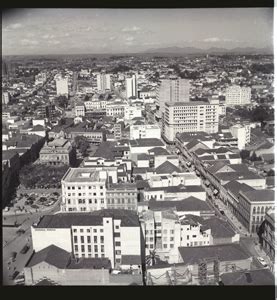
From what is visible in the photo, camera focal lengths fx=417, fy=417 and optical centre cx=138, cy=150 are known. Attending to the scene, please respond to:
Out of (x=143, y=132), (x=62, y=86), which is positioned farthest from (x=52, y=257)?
(x=62, y=86)

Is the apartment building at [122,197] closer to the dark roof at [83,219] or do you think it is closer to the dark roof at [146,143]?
the dark roof at [83,219]

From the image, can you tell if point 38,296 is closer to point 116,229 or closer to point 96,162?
point 116,229

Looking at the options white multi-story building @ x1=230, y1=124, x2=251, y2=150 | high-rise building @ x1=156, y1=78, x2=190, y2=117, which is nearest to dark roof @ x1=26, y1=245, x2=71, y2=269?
white multi-story building @ x1=230, y1=124, x2=251, y2=150

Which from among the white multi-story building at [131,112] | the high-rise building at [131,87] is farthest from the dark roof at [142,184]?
the high-rise building at [131,87]

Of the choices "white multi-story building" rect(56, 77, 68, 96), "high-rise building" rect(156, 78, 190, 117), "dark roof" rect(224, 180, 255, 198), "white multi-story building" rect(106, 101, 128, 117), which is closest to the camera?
"dark roof" rect(224, 180, 255, 198)

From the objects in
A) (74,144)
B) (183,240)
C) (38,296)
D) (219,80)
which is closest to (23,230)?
(183,240)

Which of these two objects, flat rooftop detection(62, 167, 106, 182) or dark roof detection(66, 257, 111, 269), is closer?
dark roof detection(66, 257, 111, 269)

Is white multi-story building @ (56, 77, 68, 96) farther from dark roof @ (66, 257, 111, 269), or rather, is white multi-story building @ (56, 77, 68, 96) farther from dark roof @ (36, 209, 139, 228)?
dark roof @ (66, 257, 111, 269)
